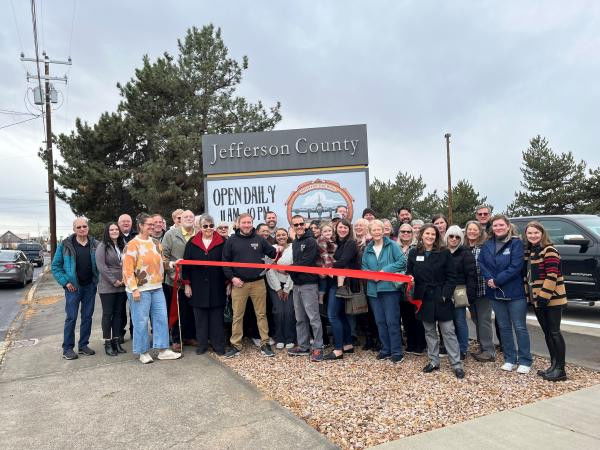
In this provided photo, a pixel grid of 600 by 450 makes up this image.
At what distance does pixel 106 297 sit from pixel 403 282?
12.3 ft

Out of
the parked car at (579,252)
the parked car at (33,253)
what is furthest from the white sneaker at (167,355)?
the parked car at (33,253)

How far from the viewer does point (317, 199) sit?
29.7ft

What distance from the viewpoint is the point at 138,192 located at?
23.0 metres

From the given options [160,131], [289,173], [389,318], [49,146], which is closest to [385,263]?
[389,318]

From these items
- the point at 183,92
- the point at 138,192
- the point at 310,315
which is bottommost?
the point at 310,315

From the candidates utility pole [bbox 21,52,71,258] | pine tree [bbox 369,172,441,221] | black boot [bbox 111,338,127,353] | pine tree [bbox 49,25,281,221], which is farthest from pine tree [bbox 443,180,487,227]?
black boot [bbox 111,338,127,353]

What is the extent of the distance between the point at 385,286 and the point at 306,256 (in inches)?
39.1

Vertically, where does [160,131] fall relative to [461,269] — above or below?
above

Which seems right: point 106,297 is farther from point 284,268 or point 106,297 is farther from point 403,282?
point 403,282

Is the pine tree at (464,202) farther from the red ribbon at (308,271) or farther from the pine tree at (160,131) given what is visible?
the red ribbon at (308,271)

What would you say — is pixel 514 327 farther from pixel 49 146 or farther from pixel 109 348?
pixel 49 146

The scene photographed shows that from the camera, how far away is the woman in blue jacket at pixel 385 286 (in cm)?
532

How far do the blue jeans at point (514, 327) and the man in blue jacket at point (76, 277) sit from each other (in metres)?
4.97

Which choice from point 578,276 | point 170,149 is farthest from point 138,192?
point 578,276
